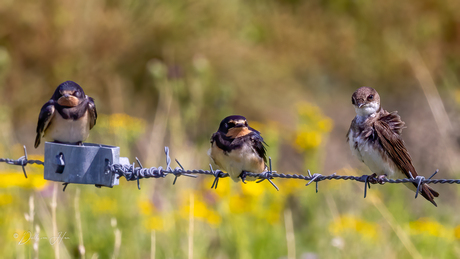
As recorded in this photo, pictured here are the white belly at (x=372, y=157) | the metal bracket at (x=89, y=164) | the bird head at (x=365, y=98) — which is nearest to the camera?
the metal bracket at (x=89, y=164)

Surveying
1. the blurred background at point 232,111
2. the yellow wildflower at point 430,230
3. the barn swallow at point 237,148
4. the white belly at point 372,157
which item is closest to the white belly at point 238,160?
the barn swallow at point 237,148

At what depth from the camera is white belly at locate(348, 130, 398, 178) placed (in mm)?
2512

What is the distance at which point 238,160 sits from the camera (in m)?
2.60

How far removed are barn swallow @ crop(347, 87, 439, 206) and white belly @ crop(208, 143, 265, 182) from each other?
0.50m

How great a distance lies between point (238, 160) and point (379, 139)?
27.4 inches

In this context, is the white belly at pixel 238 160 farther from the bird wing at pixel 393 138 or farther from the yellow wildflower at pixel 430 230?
the yellow wildflower at pixel 430 230

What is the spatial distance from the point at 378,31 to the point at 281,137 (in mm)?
5142

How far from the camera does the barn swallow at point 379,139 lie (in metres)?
Result: 2.46

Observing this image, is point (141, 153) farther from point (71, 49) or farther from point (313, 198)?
point (313, 198)

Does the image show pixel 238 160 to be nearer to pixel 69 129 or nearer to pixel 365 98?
Answer: pixel 365 98

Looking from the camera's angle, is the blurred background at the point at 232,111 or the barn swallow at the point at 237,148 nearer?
the barn swallow at the point at 237,148

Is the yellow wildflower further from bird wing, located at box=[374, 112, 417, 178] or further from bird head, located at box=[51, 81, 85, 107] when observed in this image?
bird head, located at box=[51, 81, 85, 107]

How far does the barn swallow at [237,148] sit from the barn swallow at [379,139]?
49 cm

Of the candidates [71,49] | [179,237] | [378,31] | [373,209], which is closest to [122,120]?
[179,237]
